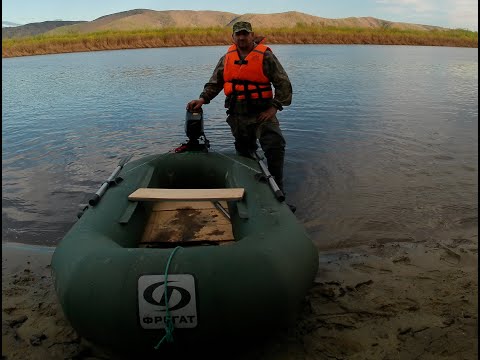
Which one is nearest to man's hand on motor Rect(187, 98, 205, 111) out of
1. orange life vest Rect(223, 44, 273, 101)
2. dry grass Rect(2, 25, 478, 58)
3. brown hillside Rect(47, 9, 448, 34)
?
orange life vest Rect(223, 44, 273, 101)

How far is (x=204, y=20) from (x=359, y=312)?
111 m

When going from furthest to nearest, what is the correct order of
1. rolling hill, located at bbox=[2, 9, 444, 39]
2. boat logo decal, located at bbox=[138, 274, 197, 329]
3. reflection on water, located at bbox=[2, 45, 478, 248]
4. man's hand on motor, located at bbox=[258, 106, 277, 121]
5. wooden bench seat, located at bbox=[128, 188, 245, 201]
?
rolling hill, located at bbox=[2, 9, 444, 39] → reflection on water, located at bbox=[2, 45, 478, 248] → man's hand on motor, located at bbox=[258, 106, 277, 121] → wooden bench seat, located at bbox=[128, 188, 245, 201] → boat logo decal, located at bbox=[138, 274, 197, 329]

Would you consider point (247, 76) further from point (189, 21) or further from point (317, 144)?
point (189, 21)

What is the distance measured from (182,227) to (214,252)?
126 cm

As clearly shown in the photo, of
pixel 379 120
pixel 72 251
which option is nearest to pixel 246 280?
pixel 72 251

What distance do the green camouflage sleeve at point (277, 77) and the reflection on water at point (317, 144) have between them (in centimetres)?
130

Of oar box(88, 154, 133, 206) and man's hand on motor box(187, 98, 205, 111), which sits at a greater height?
man's hand on motor box(187, 98, 205, 111)

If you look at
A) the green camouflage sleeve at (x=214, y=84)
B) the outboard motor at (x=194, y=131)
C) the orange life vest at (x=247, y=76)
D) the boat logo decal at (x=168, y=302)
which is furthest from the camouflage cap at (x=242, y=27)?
the boat logo decal at (x=168, y=302)

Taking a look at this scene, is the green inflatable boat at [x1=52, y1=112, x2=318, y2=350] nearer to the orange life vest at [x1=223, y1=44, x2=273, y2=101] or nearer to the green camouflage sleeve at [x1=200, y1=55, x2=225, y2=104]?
the orange life vest at [x1=223, y1=44, x2=273, y2=101]

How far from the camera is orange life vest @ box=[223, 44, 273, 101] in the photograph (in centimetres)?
388

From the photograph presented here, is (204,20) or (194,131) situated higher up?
(204,20)

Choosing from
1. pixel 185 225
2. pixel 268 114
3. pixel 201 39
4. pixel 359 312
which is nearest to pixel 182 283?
pixel 359 312

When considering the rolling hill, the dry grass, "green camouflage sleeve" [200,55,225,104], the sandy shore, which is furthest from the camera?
the rolling hill

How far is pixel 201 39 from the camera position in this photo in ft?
93.5
